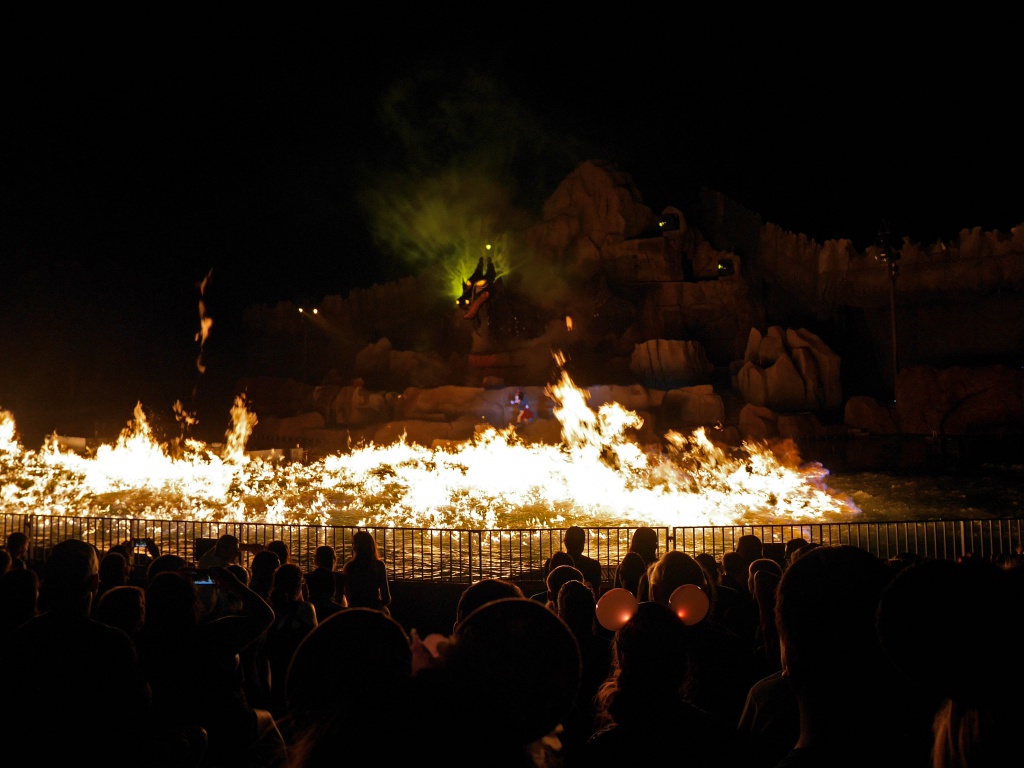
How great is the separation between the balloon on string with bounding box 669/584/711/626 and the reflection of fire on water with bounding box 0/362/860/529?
11.8m

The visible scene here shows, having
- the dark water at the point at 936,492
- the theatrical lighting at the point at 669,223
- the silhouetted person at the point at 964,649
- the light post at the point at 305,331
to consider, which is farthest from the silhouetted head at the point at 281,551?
the light post at the point at 305,331

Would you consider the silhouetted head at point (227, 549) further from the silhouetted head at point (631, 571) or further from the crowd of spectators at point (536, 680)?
the silhouetted head at point (631, 571)

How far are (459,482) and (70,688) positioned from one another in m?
18.7

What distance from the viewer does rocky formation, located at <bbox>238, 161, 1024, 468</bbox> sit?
27.0 meters

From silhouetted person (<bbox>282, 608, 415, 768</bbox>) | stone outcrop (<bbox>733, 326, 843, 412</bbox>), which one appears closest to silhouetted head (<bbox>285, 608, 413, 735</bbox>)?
silhouetted person (<bbox>282, 608, 415, 768</bbox>)

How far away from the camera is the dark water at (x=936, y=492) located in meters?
16.1

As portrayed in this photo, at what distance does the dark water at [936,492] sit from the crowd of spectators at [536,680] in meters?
14.8

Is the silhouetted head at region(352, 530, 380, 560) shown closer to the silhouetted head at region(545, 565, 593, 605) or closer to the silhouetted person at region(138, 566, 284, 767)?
the silhouetted head at region(545, 565, 593, 605)

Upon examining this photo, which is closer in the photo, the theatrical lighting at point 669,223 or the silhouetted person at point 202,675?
the silhouetted person at point 202,675

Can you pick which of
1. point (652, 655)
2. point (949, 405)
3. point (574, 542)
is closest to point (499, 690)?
point (652, 655)

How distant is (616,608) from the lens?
2.59m

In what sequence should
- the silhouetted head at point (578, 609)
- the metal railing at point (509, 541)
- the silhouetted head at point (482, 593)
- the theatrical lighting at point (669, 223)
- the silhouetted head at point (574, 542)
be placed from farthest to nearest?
the theatrical lighting at point (669, 223)
the metal railing at point (509, 541)
the silhouetted head at point (574, 542)
the silhouetted head at point (578, 609)
the silhouetted head at point (482, 593)

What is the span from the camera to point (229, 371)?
42.1 meters

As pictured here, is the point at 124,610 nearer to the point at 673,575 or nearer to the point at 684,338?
the point at 673,575
